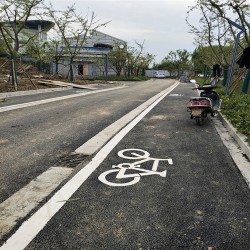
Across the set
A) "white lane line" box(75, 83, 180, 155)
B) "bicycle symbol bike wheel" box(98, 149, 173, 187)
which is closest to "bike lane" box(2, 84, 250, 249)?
"bicycle symbol bike wheel" box(98, 149, 173, 187)

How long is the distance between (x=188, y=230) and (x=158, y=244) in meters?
0.39

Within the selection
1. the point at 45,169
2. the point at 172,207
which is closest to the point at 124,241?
the point at 172,207

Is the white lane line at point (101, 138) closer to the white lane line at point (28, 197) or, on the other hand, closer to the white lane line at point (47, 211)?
the white lane line at point (47, 211)

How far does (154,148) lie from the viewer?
566 centimetres

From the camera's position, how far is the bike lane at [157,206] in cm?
262

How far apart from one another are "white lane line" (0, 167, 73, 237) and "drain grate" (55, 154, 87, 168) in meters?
0.20

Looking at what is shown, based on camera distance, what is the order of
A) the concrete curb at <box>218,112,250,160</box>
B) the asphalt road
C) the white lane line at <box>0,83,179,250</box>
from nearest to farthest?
1. the white lane line at <box>0,83,179,250</box>
2. the asphalt road
3. the concrete curb at <box>218,112,250,160</box>

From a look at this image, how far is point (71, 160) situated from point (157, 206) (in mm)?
2033

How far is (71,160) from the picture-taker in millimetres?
4848

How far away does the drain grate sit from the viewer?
458 centimetres

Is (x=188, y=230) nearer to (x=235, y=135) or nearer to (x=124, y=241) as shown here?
(x=124, y=241)

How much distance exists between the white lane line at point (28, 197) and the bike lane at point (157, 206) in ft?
1.16

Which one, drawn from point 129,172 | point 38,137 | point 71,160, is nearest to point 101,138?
point 38,137

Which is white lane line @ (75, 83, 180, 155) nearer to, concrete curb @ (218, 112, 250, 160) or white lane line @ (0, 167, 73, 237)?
white lane line @ (0, 167, 73, 237)
